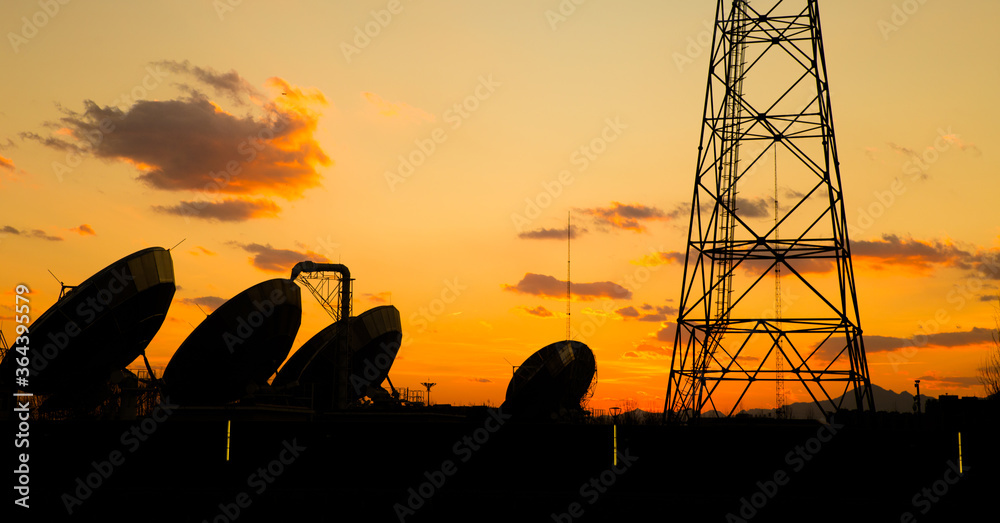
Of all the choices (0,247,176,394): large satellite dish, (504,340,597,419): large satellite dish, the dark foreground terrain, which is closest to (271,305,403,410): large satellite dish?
(504,340,597,419): large satellite dish

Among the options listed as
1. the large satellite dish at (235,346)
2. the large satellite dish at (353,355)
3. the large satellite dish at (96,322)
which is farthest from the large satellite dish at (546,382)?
the large satellite dish at (96,322)

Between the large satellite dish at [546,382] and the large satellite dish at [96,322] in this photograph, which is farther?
the large satellite dish at [546,382]

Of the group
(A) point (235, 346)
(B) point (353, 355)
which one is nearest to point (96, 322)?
(A) point (235, 346)

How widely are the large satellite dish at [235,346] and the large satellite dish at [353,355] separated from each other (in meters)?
11.7

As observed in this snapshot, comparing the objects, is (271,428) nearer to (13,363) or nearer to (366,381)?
(13,363)

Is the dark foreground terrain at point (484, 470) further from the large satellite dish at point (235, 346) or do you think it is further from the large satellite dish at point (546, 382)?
the large satellite dish at point (546, 382)

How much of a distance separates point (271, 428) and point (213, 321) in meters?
16.4

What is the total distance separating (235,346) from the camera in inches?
2399

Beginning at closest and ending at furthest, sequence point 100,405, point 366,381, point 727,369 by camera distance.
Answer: point 727,369
point 100,405
point 366,381

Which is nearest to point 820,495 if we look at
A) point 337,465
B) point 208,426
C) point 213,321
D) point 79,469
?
point 337,465

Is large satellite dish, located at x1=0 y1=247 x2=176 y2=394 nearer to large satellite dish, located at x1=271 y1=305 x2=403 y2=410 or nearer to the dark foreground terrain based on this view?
the dark foreground terrain

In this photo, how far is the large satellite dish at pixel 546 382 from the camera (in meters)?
83.4

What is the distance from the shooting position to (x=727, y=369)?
5084 centimetres

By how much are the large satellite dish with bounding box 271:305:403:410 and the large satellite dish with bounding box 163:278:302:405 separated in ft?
38.4
